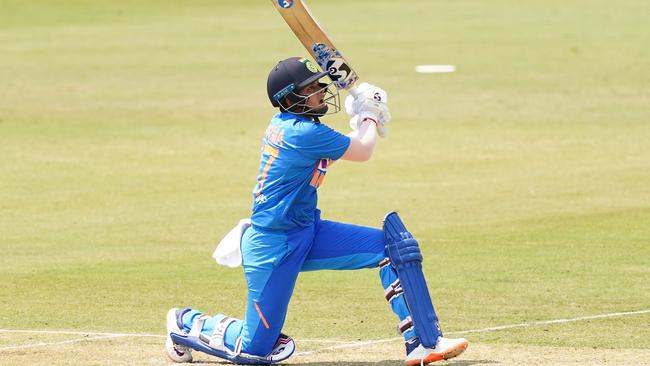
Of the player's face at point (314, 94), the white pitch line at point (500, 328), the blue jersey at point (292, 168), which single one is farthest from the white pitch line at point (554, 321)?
the player's face at point (314, 94)

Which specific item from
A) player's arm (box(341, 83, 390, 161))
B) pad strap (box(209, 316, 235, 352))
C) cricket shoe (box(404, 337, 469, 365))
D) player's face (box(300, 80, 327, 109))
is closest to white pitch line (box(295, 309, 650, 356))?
pad strap (box(209, 316, 235, 352))

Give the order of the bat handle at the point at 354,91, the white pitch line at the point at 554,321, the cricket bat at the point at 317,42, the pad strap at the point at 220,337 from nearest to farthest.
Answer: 1. the pad strap at the point at 220,337
2. the bat handle at the point at 354,91
3. the cricket bat at the point at 317,42
4. the white pitch line at the point at 554,321

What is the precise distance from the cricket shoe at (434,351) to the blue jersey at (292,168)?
42.1 inches

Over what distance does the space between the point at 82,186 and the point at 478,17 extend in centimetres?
2340

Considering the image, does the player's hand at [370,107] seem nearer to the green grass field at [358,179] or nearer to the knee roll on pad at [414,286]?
the knee roll on pad at [414,286]

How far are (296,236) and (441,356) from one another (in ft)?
4.03

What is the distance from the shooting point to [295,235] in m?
8.78

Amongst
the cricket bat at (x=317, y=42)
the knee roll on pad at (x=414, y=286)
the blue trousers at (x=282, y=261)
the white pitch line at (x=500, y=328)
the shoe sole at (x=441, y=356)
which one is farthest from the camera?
the white pitch line at (x=500, y=328)

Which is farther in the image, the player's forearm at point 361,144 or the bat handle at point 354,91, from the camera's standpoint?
the bat handle at point 354,91

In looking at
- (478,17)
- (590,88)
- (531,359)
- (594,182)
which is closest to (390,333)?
(531,359)

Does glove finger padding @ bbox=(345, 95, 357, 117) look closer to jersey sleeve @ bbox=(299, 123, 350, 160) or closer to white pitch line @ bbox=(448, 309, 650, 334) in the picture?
jersey sleeve @ bbox=(299, 123, 350, 160)

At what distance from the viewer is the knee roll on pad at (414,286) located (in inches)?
332

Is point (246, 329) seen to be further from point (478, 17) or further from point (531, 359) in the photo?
point (478, 17)

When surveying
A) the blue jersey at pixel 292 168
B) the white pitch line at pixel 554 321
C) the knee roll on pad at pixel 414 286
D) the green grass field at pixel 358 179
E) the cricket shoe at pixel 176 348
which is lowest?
the green grass field at pixel 358 179
